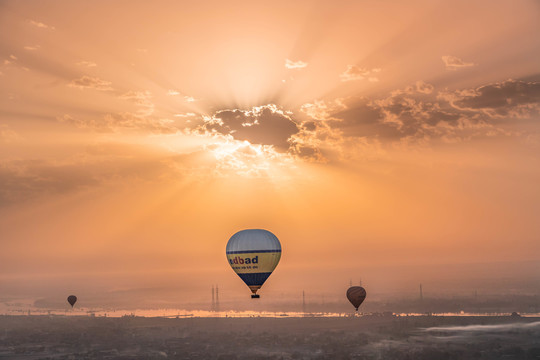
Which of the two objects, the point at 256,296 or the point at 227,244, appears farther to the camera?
the point at 227,244

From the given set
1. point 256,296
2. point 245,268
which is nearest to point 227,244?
point 245,268

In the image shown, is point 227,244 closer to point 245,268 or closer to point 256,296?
point 245,268

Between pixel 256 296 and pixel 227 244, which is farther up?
pixel 227 244

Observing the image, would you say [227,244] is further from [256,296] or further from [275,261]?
[256,296]

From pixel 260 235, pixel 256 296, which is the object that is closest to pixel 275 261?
pixel 260 235

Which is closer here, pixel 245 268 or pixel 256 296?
pixel 256 296
